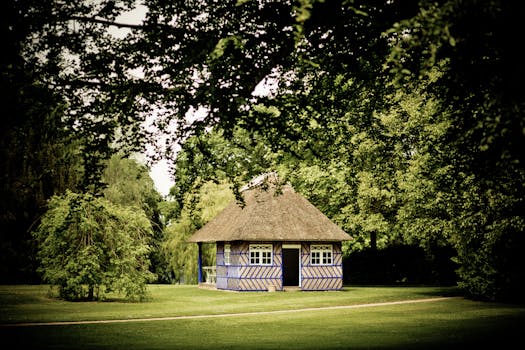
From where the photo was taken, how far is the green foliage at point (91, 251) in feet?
86.0

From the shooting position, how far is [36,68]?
1129cm

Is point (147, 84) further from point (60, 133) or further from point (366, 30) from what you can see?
point (366, 30)

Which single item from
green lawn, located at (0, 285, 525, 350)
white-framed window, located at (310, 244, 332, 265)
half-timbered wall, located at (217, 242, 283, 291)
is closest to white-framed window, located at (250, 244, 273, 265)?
half-timbered wall, located at (217, 242, 283, 291)

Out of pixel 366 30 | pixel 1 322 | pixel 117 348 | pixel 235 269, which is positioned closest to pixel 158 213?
pixel 235 269

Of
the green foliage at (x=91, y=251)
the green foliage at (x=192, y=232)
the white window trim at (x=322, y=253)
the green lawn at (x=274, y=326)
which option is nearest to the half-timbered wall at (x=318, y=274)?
the white window trim at (x=322, y=253)

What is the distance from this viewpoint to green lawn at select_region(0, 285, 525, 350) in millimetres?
14648

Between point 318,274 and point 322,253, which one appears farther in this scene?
point 322,253

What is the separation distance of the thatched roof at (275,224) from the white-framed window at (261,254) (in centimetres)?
102

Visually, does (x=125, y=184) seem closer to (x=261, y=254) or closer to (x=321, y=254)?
(x=261, y=254)

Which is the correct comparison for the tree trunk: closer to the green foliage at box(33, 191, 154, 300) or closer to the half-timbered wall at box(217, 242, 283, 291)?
the half-timbered wall at box(217, 242, 283, 291)

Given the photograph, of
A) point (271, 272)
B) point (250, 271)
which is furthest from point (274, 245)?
point (250, 271)

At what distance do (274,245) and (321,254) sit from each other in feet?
10.2

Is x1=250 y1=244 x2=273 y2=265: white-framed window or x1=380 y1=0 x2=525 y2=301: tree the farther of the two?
x1=250 y1=244 x2=273 y2=265: white-framed window

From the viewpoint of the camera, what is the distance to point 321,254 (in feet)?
119
